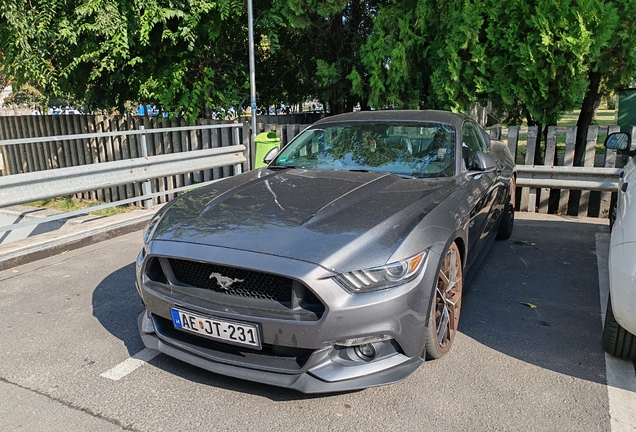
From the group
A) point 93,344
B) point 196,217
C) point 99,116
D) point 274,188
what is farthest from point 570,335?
point 99,116

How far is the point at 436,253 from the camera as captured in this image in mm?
2971

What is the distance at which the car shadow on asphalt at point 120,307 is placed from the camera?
367cm

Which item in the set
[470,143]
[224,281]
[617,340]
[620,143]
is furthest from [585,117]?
[224,281]

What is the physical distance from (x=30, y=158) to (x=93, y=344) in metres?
9.30

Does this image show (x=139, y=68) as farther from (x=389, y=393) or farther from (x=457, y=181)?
(x=389, y=393)

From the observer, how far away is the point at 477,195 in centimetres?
411

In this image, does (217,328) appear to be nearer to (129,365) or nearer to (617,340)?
(129,365)

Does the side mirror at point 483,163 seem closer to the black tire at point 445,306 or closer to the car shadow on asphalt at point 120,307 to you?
the black tire at point 445,306

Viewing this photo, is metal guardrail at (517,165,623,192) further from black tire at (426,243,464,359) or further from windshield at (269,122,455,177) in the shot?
black tire at (426,243,464,359)

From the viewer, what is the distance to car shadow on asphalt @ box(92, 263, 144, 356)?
3674 mm

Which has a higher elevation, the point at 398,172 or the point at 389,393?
the point at 398,172

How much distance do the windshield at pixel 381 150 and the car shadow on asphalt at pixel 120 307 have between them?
1.76 metres

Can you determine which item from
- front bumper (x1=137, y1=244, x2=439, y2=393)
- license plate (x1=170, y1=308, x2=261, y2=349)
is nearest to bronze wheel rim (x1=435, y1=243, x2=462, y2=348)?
front bumper (x1=137, y1=244, x2=439, y2=393)

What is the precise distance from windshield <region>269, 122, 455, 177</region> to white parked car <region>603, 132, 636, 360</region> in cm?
128
